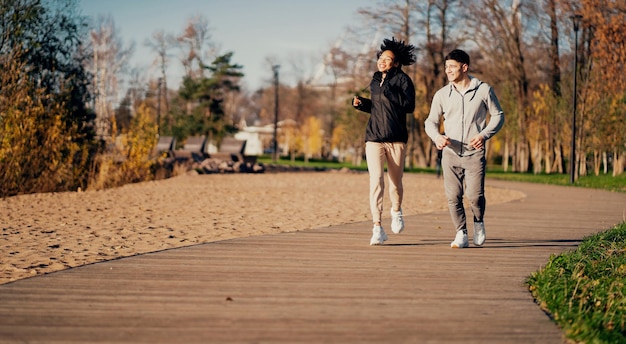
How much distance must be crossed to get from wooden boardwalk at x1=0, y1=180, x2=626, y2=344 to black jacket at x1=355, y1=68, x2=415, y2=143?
1182 millimetres

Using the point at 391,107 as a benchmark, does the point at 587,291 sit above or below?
below

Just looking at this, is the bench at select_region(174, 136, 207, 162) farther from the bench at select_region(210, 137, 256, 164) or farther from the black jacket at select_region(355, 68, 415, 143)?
the black jacket at select_region(355, 68, 415, 143)

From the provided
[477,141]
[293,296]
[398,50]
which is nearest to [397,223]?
[477,141]

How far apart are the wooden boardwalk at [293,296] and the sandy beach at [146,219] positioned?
2.64 feet

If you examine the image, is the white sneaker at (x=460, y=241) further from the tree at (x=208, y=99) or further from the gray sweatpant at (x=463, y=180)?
the tree at (x=208, y=99)

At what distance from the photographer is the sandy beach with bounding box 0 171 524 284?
7.97 meters

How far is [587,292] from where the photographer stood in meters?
5.54

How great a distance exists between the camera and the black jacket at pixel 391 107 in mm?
8148

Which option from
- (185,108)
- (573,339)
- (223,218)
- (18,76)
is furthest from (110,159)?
(185,108)

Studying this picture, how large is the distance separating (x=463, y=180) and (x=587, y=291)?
8.88 ft

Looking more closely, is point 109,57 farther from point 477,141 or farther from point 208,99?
point 477,141

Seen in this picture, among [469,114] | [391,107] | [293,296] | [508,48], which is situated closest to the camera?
[293,296]

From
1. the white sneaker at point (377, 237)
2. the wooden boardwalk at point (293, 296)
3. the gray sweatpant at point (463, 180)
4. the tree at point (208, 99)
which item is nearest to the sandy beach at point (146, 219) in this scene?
the white sneaker at point (377, 237)

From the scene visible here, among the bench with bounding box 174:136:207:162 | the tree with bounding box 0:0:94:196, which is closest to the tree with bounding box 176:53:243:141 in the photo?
the bench with bounding box 174:136:207:162
